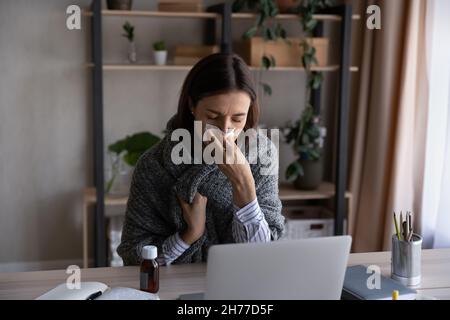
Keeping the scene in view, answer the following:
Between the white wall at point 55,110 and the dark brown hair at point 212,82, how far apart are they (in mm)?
1653

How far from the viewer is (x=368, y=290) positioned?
1340 mm

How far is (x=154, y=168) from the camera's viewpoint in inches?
66.6

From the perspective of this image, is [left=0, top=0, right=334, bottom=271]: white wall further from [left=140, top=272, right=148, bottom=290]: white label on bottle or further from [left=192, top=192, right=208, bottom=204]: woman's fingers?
[left=140, top=272, right=148, bottom=290]: white label on bottle

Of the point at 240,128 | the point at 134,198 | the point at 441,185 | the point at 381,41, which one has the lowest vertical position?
the point at 441,185

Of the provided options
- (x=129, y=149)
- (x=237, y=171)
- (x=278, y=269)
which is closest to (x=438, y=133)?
(x=129, y=149)

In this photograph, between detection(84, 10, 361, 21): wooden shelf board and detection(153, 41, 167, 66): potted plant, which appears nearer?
detection(84, 10, 361, 21): wooden shelf board

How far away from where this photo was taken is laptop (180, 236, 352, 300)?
105 cm

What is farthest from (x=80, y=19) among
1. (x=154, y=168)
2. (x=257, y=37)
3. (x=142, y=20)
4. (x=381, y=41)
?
(x=154, y=168)

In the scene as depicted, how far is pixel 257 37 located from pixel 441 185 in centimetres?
113

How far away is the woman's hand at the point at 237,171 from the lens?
1555 millimetres

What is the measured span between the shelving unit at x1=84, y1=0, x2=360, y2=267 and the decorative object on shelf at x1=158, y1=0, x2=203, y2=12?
0.14 feet

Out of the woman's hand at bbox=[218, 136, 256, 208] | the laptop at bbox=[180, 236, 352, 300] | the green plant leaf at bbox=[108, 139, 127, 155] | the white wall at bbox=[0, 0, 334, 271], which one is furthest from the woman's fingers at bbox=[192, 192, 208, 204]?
the white wall at bbox=[0, 0, 334, 271]
